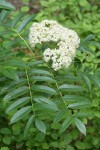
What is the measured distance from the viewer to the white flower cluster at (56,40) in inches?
93.0

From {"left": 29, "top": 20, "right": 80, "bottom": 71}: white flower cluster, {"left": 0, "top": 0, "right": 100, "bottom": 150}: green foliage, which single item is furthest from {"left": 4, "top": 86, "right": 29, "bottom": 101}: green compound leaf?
Answer: {"left": 29, "top": 20, "right": 80, "bottom": 71}: white flower cluster

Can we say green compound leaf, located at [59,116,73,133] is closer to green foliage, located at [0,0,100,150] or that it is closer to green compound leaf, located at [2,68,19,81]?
green foliage, located at [0,0,100,150]

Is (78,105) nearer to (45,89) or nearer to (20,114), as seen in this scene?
(45,89)

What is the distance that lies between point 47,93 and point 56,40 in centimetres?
34

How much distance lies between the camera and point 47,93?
7.88 ft

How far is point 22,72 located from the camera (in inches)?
94.6

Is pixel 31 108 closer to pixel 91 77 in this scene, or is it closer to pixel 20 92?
pixel 20 92

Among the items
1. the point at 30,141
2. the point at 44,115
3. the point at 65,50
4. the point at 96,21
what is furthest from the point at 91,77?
the point at 96,21

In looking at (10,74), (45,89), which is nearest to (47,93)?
(45,89)

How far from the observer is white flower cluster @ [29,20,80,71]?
7.75ft

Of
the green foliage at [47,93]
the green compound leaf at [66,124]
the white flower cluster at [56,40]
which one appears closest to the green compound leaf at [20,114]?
the green foliage at [47,93]

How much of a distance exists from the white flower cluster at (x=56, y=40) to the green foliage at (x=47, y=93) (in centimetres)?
9

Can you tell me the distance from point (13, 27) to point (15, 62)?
1.98ft

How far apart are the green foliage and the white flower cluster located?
3.5 inches
